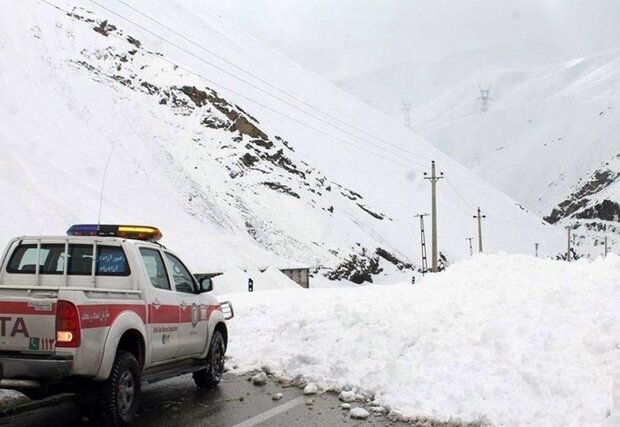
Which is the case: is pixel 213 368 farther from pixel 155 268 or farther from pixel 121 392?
pixel 121 392

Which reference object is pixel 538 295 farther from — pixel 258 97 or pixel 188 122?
pixel 258 97

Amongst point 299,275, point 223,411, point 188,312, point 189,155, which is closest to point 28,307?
A: point 188,312

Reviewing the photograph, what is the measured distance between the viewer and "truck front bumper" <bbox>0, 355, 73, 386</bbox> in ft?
18.1

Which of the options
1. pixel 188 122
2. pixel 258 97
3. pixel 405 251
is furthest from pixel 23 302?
pixel 258 97

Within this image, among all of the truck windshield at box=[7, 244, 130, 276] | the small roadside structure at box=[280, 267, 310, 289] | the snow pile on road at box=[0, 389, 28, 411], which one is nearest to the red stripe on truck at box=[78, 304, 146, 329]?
the truck windshield at box=[7, 244, 130, 276]

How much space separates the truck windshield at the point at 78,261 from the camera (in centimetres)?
702

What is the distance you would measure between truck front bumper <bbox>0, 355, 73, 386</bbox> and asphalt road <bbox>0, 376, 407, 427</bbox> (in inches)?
43.2

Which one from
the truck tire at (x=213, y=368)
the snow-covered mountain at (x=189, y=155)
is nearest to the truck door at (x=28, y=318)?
the truck tire at (x=213, y=368)

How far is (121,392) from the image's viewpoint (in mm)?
6105

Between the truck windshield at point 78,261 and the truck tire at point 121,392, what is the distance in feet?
3.85

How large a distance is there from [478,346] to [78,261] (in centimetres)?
529

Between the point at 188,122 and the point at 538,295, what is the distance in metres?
53.8

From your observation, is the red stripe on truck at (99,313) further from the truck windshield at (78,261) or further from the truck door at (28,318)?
the truck windshield at (78,261)

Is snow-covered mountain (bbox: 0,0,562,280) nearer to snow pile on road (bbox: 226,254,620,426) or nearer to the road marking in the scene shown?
snow pile on road (bbox: 226,254,620,426)
